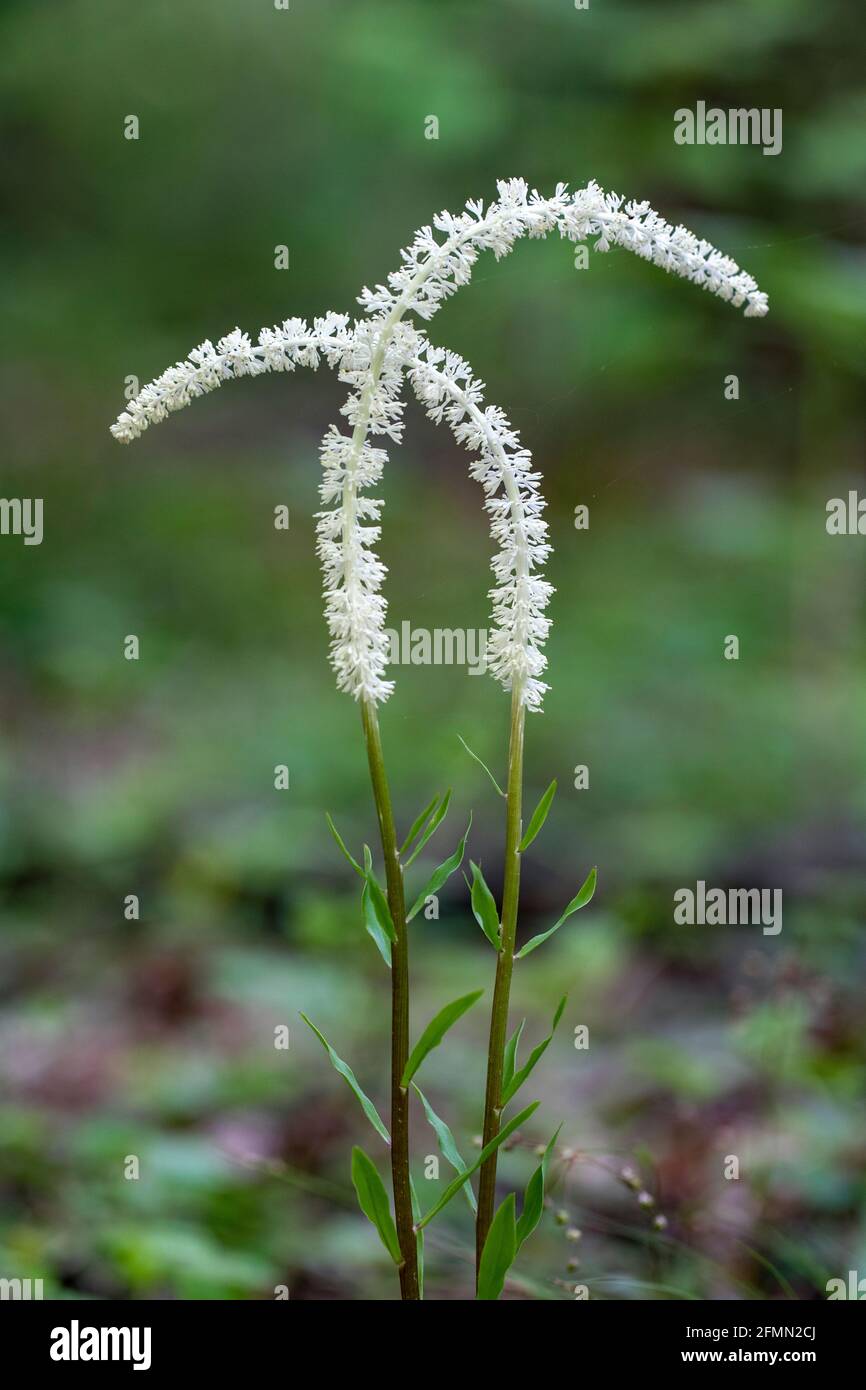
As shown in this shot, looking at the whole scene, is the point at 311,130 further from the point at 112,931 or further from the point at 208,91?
the point at 112,931

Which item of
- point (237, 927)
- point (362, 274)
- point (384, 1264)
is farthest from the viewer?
point (362, 274)

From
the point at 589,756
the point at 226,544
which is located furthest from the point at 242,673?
the point at 589,756

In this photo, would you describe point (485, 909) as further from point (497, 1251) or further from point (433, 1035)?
point (497, 1251)

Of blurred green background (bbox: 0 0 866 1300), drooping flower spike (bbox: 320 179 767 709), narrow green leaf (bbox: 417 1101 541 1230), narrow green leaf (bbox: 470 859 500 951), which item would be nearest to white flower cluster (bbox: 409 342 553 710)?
drooping flower spike (bbox: 320 179 767 709)

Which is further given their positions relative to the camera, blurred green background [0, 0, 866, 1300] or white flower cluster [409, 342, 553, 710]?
blurred green background [0, 0, 866, 1300]

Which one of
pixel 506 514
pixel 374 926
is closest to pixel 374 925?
pixel 374 926

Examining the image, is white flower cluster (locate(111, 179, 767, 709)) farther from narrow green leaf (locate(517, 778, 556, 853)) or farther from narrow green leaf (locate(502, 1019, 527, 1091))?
narrow green leaf (locate(502, 1019, 527, 1091))
